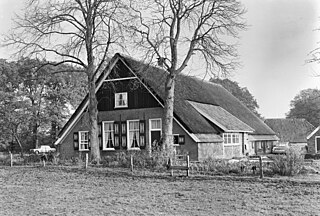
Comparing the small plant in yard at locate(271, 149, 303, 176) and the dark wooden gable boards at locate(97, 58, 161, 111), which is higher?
the dark wooden gable boards at locate(97, 58, 161, 111)

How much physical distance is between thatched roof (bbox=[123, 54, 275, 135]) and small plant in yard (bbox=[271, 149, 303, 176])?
945 cm

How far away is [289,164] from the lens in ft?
57.2

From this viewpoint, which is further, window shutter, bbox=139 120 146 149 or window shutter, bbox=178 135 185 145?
window shutter, bbox=139 120 146 149

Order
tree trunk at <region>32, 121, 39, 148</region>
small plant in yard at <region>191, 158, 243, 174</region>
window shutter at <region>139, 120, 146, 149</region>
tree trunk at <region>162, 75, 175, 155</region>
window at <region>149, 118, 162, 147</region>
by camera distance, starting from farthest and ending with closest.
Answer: tree trunk at <region>32, 121, 39, 148</region> < window shutter at <region>139, 120, 146, 149</region> < window at <region>149, 118, 162, 147</region> < tree trunk at <region>162, 75, 175, 155</region> < small plant in yard at <region>191, 158, 243, 174</region>

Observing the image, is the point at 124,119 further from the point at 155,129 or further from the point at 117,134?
the point at 155,129

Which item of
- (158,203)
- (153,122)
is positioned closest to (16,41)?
(153,122)

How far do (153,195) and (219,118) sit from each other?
64.4 ft

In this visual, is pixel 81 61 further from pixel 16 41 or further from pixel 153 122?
pixel 153 122

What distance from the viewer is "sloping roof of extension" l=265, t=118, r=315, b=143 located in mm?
58947

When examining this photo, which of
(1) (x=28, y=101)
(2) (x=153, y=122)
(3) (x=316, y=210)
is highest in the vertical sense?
(1) (x=28, y=101)

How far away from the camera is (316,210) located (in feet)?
35.3

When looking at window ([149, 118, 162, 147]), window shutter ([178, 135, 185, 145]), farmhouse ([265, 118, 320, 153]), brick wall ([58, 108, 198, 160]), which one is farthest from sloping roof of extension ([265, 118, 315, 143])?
window shutter ([178, 135, 185, 145])

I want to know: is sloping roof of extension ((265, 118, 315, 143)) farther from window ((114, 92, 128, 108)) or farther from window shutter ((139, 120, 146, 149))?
window ((114, 92, 128, 108))

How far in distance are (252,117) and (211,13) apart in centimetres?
2330
